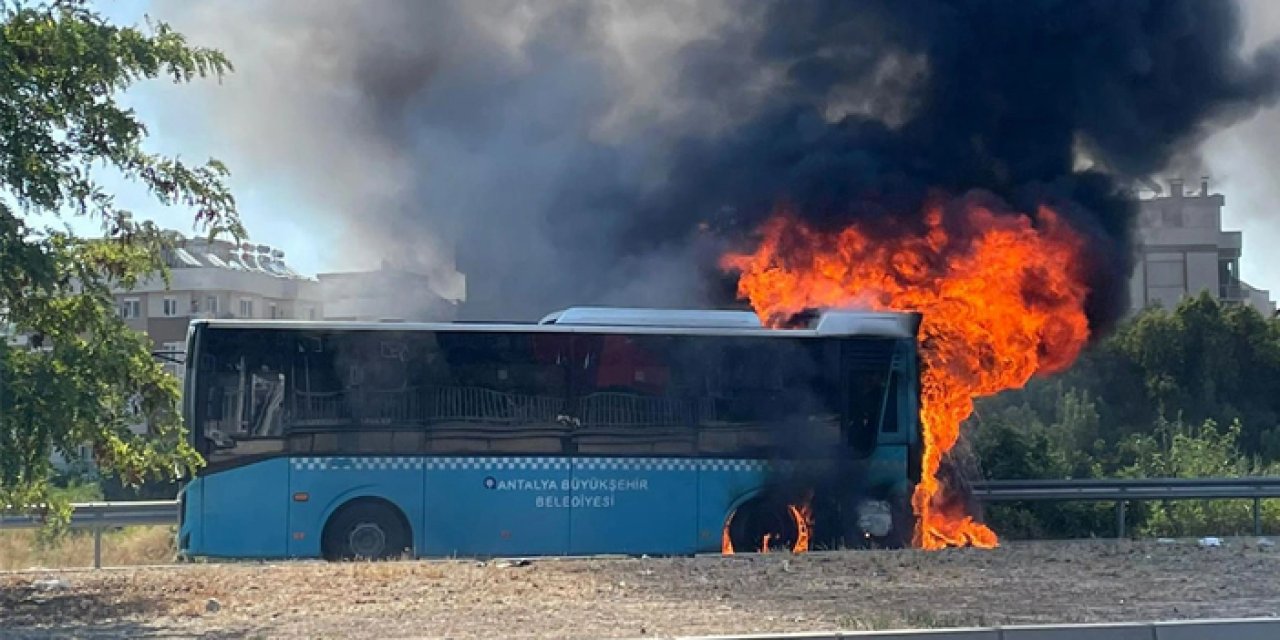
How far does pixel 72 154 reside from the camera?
1005 centimetres

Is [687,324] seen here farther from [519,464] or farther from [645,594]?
[645,594]

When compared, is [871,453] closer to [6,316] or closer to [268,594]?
[268,594]

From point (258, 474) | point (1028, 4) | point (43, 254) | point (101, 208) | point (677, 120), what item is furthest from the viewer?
point (677, 120)

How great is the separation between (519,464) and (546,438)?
1.38 ft

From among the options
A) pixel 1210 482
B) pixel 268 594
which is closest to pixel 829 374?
pixel 1210 482

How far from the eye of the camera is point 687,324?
50.4 feet

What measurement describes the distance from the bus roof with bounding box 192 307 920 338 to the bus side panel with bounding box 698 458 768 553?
152 cm

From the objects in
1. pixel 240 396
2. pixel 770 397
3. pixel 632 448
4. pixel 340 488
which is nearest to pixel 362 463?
pixel 340 488

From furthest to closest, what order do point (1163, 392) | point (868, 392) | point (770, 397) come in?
1. point (1163, 392)
2. point (868, 392)
3. point (770, 397)

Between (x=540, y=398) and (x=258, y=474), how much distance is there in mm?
3173

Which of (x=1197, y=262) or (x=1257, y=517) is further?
(x=1197, y=262)

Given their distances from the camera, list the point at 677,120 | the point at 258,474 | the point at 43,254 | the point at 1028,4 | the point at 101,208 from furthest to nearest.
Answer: the point at 677,120 → the point at 1028,4 → the point at 258,474 → the point at 101,208 → the point at 43,254

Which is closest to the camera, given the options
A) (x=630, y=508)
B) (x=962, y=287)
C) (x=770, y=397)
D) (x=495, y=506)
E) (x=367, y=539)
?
(x=367, y=539)

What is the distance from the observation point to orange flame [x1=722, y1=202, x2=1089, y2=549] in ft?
55.1
